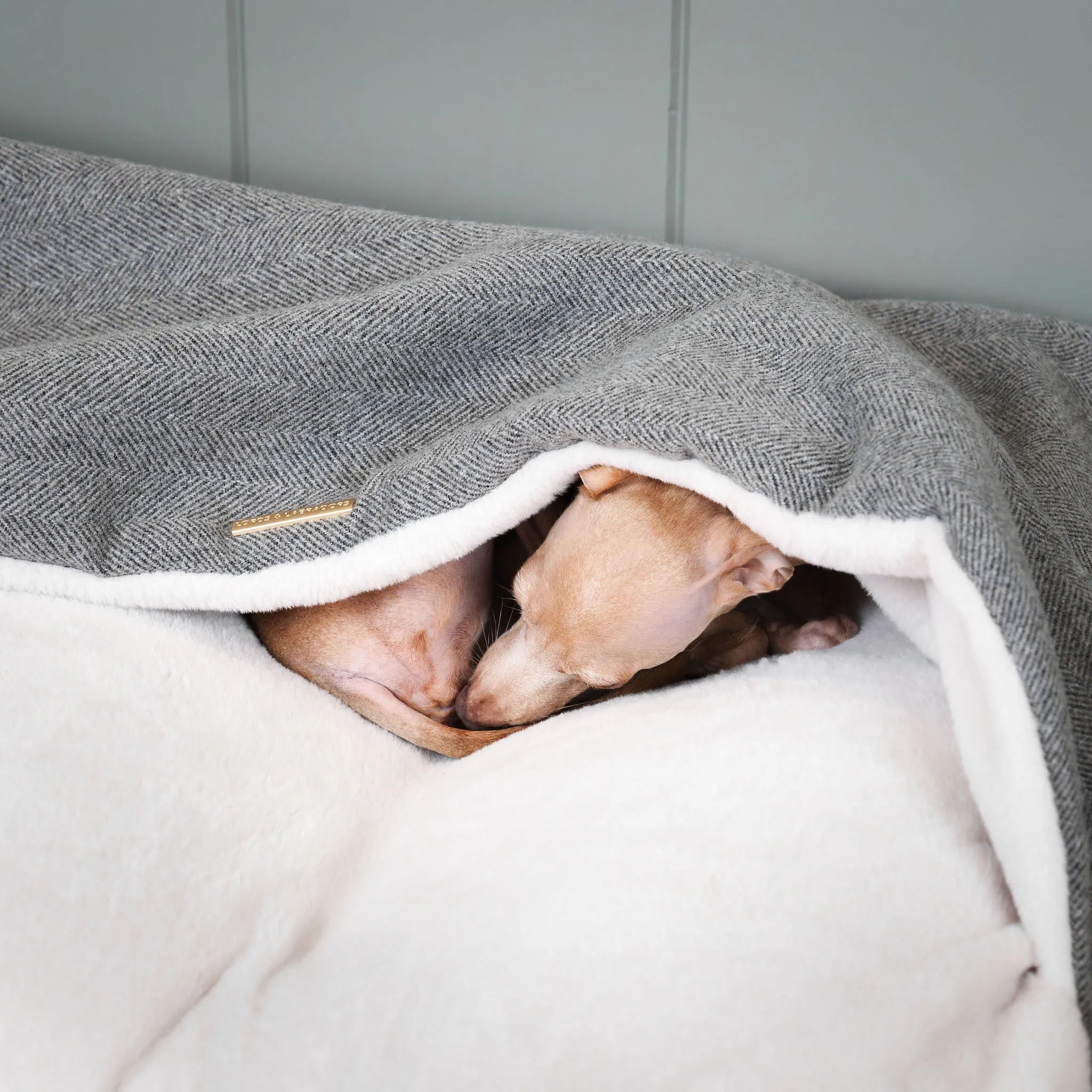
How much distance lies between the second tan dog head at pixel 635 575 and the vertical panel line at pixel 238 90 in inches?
35.2

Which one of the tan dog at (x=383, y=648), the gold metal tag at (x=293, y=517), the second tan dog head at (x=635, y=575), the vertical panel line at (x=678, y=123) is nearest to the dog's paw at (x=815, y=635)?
the second tan dog head at (x=635, y=575)

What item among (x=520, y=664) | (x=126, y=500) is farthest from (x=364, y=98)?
(x=520, y=664)

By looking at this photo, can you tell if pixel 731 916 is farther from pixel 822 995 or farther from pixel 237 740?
pixel 237 740

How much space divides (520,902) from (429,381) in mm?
622

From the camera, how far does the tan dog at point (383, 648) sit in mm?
1163

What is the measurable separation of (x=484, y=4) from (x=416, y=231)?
1.52 feet

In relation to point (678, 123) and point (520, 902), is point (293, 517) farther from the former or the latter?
point (678, 123)

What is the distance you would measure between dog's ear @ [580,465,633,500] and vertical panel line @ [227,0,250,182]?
91cm

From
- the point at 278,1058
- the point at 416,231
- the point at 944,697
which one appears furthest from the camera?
the point at 416,231

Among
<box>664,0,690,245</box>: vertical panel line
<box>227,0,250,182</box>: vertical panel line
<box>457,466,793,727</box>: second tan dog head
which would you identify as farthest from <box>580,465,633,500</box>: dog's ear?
<box>227,0,250,182</box>: vertical panel line

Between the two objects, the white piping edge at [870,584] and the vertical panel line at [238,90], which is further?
the vertical panel line at [238,90]

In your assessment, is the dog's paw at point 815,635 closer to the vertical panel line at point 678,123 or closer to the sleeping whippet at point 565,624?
the sleeping whippet at point 565,624

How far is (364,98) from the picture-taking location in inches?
61.5

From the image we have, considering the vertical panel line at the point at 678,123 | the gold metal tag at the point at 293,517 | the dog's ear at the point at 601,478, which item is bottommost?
the gold metal tag at the point at 293,517
